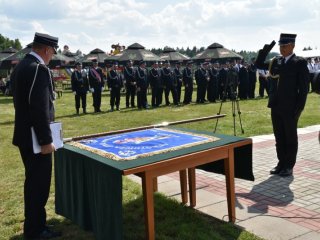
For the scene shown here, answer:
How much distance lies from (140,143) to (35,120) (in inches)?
42.9

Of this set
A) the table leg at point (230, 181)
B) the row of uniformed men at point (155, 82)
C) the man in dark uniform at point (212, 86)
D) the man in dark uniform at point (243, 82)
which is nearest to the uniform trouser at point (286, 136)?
the table leg at point (230, 181)

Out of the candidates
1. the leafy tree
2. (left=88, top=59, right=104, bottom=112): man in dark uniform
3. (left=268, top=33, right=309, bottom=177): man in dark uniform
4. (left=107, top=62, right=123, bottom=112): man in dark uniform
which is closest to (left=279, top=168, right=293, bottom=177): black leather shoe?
(left=268, top=33, right=309, bottom=177): man in dark uniform

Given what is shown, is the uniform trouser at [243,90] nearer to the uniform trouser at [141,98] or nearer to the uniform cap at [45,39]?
the uniform trouser at [141,98]

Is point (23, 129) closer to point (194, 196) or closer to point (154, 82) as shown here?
point (194, 196)

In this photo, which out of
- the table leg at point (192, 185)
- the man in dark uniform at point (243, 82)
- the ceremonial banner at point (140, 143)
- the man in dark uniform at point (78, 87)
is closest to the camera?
the ceremonial banner at point (140, 143)

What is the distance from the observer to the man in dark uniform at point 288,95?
595 centimetres

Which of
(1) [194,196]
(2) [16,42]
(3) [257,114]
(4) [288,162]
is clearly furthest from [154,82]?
(2) [16,42]

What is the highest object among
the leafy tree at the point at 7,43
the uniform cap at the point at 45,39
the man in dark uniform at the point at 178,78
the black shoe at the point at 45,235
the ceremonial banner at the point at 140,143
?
the leafy tree at the point at 7,43

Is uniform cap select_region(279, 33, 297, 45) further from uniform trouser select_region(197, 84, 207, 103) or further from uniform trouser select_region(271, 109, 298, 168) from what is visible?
uniform trouser select_region(197, 84, 207, 103)

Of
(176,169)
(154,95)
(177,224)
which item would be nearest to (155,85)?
(154,95)

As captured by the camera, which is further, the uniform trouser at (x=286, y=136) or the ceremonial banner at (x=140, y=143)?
the uniform trouser at (x=286, y=136)

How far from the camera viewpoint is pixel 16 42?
280 feet

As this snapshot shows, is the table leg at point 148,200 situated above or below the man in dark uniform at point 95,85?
below

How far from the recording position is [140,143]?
13.6 feet
